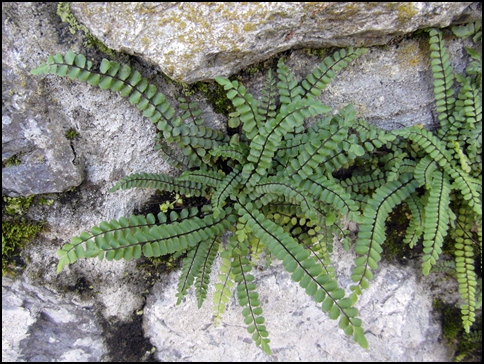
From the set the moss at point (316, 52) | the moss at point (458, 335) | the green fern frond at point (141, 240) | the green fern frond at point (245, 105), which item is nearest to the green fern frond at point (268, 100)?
the green fern frond at point (245, 105)

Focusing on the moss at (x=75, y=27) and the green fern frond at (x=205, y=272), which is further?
the green fern frond at (x=205, y=272)

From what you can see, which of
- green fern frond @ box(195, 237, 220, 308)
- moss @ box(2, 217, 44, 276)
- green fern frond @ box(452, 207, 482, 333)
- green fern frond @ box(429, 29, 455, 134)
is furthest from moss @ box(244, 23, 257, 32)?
green fern frond @ box(452, 207, 482, 333)

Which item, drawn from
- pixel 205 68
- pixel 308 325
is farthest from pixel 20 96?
pixel 308 325

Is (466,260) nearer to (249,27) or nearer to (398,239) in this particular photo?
(398,239)

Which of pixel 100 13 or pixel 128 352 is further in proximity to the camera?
pixel 128 352

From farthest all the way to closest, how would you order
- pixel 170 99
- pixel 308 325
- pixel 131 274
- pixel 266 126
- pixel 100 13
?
pixel 308 325, pixel 131 274, pixel 170 99, pixel 266 126, pixel 100 13

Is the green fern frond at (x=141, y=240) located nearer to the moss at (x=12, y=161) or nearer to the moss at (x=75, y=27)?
the moss at (x=12, y=161)

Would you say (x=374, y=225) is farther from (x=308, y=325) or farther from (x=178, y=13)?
(x=178, y=13)
